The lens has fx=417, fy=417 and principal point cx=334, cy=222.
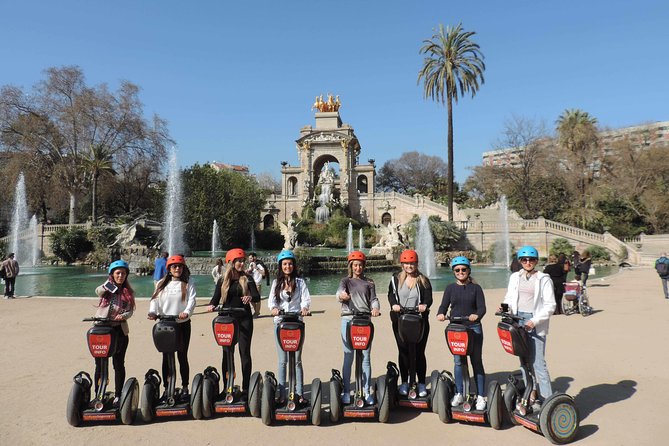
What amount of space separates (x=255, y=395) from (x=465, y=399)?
219 centimetres

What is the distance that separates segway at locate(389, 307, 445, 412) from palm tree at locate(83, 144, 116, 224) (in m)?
38.4

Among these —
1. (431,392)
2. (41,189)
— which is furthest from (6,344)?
(41,189)

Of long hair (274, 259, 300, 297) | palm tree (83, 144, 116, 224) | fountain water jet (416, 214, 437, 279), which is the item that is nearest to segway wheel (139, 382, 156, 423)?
long hair (274, 259, 300, 297)

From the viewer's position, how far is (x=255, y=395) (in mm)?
4344

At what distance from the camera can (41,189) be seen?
37406mm

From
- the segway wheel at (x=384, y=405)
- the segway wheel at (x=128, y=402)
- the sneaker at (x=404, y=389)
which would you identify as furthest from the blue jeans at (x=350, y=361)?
the segway wheel at (x=128, y=402)

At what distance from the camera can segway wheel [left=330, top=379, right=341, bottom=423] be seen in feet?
13.9

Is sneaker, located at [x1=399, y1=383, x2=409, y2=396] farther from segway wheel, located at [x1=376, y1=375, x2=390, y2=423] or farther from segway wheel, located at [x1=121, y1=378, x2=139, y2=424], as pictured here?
segway wheel, located at [x1=121, y1=378, x2=139, y2=424]

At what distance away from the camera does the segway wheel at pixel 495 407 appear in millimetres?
4055

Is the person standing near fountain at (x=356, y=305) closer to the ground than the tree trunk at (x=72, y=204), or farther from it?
closer to the ground

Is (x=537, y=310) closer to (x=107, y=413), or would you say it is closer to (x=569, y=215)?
(x=107, y=413)

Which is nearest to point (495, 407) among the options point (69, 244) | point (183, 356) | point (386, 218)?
point (183, 356)

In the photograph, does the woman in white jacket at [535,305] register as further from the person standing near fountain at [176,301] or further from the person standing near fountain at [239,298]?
the person standing near fountain at [176,301]

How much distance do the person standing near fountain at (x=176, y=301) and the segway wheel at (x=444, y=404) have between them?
2686mm
